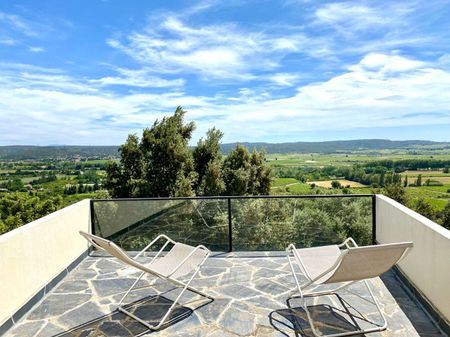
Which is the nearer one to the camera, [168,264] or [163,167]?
[168,264]

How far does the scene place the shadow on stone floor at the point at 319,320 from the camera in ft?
9.77

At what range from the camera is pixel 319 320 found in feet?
10.3

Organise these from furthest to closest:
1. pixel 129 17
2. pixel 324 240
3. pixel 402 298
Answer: pixel 129 17
pixel 324 240
pixel 402 298

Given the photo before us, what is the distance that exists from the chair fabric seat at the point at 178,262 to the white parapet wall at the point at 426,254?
216 cm

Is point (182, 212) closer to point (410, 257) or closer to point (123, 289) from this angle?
point (123, 289)

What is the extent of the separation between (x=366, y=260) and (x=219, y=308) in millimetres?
1492

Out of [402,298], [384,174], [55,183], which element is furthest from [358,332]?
[384,174]

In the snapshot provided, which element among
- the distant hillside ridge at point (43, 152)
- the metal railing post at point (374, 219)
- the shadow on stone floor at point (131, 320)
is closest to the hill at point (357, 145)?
the distant hillside ridge at point (43, 152)

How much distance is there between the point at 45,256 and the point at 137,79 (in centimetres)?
1862

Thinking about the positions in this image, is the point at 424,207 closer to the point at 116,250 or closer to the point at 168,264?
the point at 168,264

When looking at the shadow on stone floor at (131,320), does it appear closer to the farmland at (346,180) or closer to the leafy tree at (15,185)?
the farmland at (346,180)

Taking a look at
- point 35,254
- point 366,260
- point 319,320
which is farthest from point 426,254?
point 35,254

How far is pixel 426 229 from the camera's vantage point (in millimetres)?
3225

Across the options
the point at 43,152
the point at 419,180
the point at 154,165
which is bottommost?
the point at 419,180
